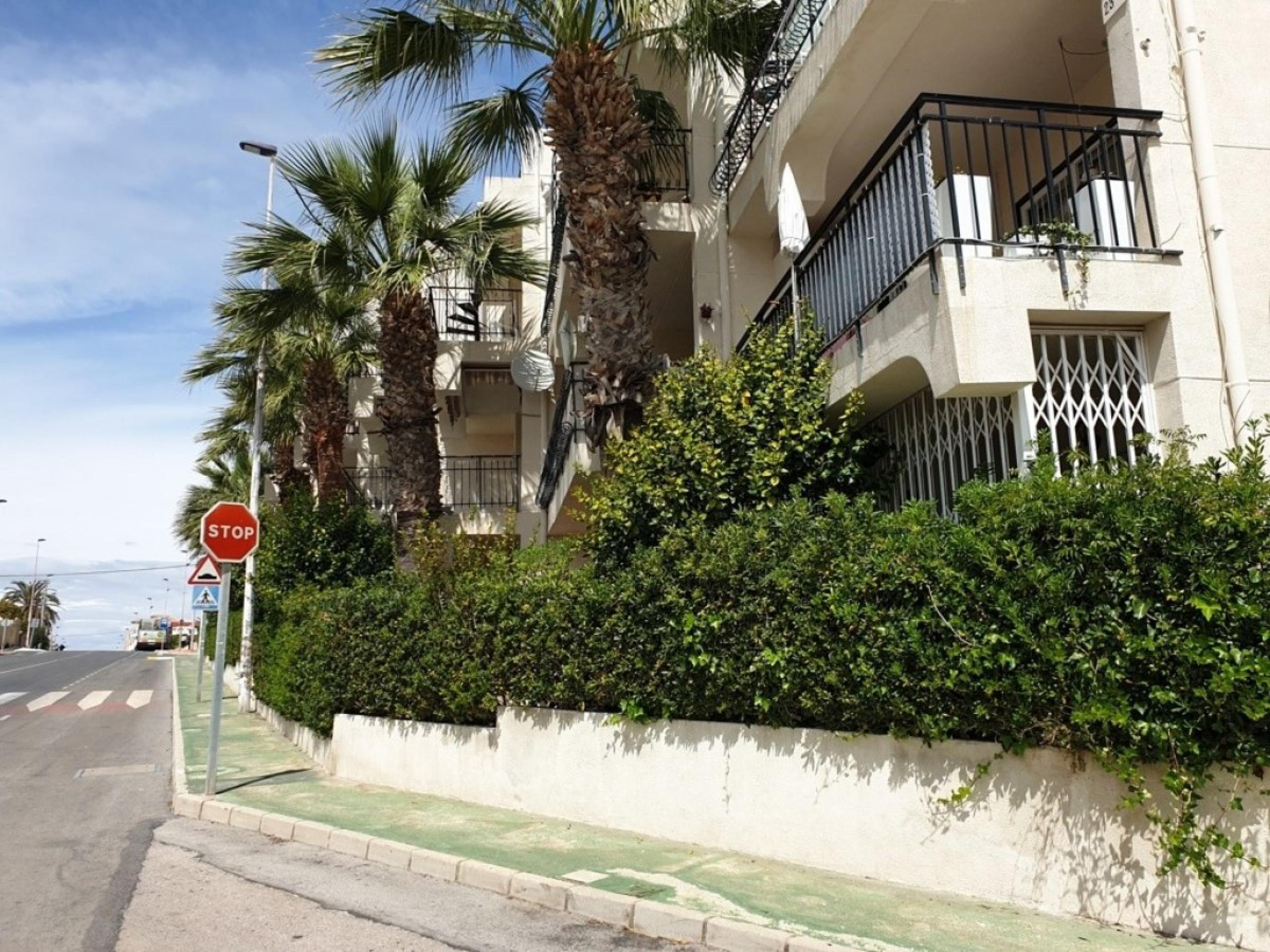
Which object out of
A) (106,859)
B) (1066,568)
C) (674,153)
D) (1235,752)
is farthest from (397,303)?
(1235,752)

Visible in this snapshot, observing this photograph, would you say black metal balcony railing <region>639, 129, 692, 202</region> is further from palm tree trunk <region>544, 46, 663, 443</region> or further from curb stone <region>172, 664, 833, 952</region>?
curb stone <region>172, 664, 833, 952</region>

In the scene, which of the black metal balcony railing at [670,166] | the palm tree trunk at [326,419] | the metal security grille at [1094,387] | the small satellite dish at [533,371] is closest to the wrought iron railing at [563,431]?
the small satellite dish at [533,371]

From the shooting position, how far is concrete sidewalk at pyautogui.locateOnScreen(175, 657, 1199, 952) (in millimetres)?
4594

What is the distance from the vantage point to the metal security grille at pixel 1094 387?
627 centimetres

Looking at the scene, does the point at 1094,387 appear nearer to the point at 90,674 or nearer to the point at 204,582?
the point at 204,582

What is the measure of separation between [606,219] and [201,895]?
727 cm

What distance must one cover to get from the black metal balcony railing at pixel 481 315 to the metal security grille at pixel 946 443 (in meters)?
15.8

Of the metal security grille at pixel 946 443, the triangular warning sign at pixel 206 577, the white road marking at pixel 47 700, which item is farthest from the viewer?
the white road marking at pixel 47 700

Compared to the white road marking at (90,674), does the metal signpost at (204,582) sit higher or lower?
higher

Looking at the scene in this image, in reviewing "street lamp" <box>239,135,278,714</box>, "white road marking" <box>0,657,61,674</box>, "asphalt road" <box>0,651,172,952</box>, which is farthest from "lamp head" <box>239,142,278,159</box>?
"white road marking" <box>0,657,61,674</box>

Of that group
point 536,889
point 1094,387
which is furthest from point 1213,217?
point 536,889

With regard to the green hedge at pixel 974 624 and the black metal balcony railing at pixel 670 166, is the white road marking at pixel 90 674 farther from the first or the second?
the green hedge at pixel 974 624

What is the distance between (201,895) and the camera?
6.16 m

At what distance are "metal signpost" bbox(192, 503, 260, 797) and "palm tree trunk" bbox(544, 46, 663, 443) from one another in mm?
3928
